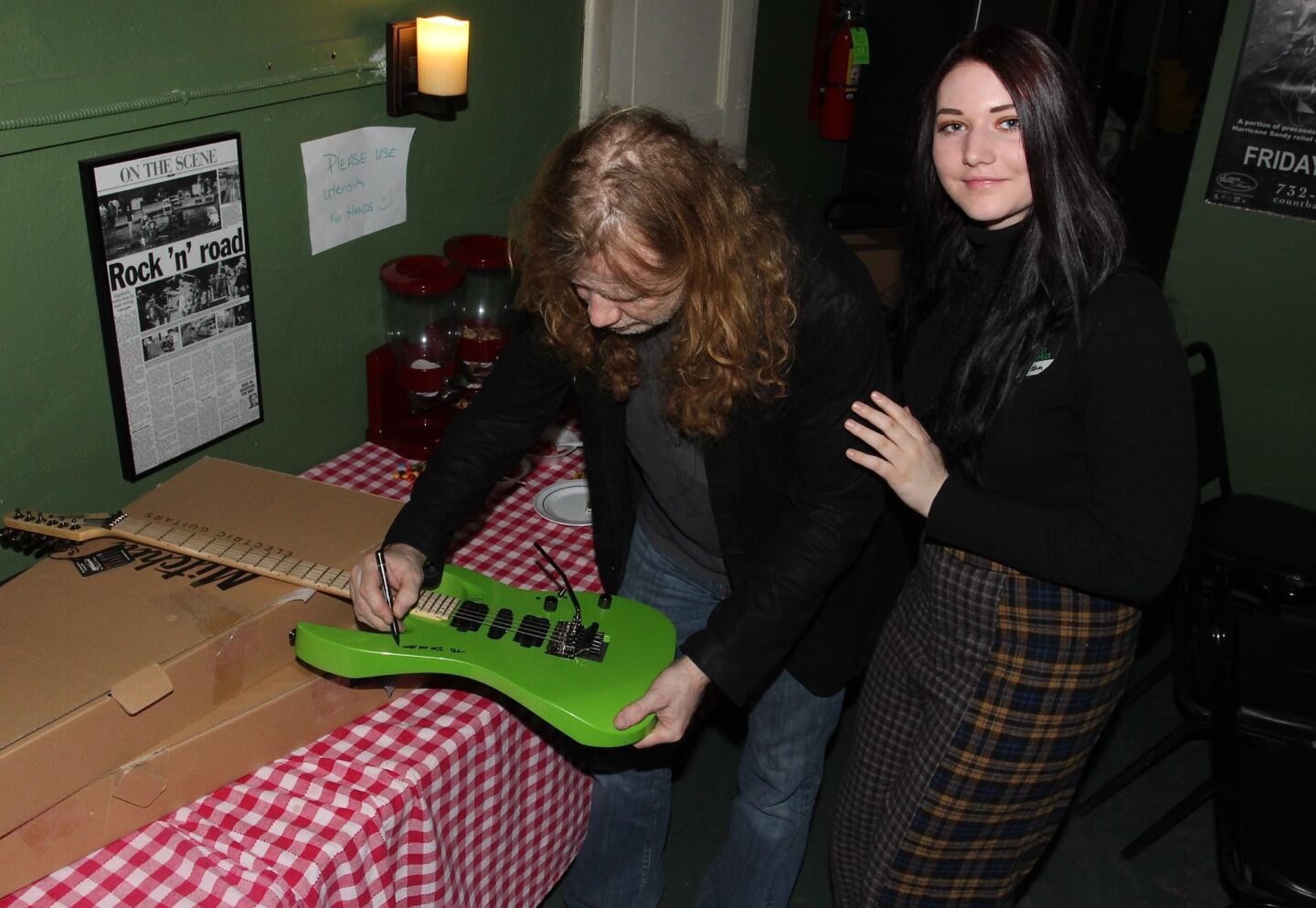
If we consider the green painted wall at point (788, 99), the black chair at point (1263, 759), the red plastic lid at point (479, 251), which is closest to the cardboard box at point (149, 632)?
the red plastic lid at point (479, 251)

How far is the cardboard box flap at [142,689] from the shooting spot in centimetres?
127

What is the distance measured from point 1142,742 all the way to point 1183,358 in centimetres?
177

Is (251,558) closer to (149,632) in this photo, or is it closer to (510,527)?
(149,632)

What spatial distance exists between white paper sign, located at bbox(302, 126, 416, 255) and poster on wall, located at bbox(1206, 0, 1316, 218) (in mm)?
2334

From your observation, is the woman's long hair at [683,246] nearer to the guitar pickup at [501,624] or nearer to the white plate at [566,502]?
the guitar pickup at [501,624]

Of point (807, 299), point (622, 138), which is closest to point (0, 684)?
point (622, 138)

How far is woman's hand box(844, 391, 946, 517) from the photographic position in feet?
4.58

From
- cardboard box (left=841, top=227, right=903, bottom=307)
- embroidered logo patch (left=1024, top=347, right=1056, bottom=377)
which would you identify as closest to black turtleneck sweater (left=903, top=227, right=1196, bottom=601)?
embroidered logo patch (left=1024, top=347, right=1056, bottom=377)

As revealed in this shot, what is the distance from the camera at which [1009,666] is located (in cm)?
147

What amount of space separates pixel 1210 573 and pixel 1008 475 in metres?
2.00

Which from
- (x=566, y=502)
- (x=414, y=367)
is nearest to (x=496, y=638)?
(x=566, y=502)

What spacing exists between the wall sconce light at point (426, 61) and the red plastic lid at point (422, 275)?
29cm

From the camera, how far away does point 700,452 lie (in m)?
1.53

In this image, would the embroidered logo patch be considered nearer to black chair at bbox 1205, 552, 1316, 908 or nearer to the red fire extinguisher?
black chair at bbox 1205, 552, 1316, 908
